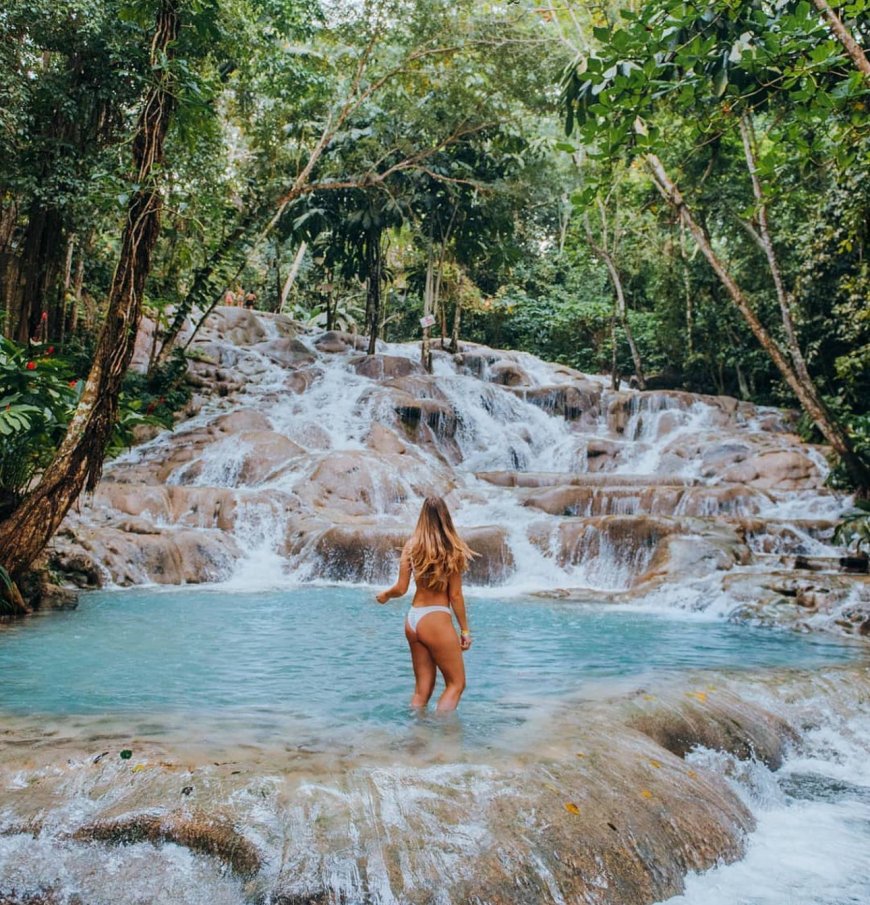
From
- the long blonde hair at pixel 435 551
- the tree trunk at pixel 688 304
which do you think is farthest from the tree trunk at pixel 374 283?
the long blonde hair at pixel 435 551

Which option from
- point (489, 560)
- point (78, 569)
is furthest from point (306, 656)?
point (489, 560)

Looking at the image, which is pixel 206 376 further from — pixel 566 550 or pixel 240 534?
pixel 566 550

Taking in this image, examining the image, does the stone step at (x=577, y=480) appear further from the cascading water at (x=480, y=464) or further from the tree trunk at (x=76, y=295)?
the tree trunk at (x=76, y=295)

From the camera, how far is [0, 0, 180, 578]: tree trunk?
675 cm

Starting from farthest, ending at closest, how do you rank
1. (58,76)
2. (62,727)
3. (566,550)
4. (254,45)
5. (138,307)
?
(254,45) < (58,76) < (566,550) < (138,307) < (62,727)

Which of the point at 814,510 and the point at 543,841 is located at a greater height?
the point at 814,510

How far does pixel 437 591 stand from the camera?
13.9 ft

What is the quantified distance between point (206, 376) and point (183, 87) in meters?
13.8

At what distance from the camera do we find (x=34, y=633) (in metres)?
6.99

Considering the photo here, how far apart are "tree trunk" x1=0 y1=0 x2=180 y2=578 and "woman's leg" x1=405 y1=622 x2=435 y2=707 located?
13.0 feet

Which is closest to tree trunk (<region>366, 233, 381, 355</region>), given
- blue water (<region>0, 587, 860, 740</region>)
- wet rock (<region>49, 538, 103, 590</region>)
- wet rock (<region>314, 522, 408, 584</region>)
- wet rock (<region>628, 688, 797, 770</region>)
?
wet rock (<region>314, 522, 408, 584</region>)

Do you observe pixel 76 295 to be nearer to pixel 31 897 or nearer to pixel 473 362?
pixel 473 362

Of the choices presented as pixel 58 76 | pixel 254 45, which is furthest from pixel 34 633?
pixel 254 45

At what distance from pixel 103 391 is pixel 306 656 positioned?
9.66 ft
